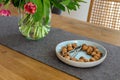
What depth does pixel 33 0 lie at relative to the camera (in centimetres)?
92

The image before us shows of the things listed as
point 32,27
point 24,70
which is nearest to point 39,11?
point 32,27

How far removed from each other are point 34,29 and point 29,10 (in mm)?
211

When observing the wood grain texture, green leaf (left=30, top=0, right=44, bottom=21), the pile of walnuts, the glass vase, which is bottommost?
the wood grain texture

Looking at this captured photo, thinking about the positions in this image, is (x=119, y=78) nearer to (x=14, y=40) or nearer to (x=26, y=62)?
(x=26, y=62)

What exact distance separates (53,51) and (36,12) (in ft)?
0.77

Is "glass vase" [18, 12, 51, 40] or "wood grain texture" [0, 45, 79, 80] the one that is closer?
"wood grain texture" [0, 45, 79, 80]

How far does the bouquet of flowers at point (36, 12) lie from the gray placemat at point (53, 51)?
7 cm

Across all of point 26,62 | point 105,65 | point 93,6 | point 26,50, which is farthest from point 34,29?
point 93,6

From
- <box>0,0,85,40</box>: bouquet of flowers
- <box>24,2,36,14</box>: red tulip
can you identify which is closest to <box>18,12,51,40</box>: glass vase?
<box>0,0,85,40</box>: bouquet of flowers

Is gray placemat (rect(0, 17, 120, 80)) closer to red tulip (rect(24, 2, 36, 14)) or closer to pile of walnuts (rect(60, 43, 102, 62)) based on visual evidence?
pile of walnuts (rect(60, 43, 102, 62))

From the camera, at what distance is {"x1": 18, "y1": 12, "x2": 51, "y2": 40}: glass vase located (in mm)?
1077

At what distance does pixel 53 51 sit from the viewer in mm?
1050

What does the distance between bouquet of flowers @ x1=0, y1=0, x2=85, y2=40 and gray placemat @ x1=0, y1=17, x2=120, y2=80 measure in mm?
67

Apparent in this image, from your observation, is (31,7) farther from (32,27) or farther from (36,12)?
(32,27)
